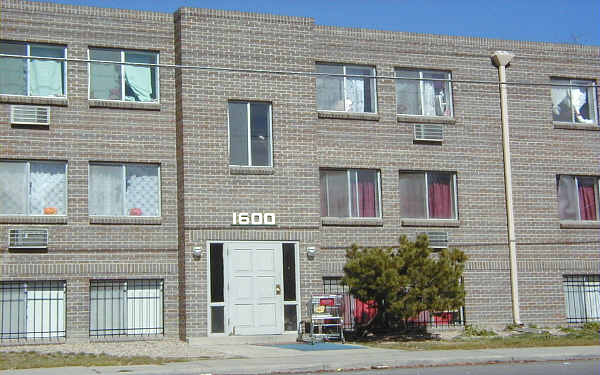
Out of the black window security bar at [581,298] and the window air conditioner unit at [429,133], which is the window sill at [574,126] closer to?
the window air conditioner unit at [429,133]

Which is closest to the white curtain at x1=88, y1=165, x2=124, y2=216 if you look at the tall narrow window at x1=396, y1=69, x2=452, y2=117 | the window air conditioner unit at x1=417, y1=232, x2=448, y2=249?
the tall narrow window at x1=396, y1=69, x2=452, y2=117

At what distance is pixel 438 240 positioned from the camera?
2364 centimetres

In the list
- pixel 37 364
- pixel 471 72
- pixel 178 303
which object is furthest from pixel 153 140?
pixel 471 72

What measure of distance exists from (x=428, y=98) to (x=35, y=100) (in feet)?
34.2

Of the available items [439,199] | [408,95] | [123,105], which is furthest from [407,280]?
[123,105]

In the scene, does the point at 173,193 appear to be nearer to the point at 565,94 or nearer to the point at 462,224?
the point at 462,224

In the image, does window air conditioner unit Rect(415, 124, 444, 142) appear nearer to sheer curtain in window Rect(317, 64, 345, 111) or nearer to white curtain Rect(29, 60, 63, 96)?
sheer curtain in window Rect(317, 64, 345, 111)

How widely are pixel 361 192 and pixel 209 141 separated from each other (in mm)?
4443

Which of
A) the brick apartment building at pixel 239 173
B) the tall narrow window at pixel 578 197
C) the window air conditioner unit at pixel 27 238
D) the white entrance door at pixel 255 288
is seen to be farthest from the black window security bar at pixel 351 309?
the window air conditioner unit at pixel 27 238

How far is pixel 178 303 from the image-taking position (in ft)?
70.7

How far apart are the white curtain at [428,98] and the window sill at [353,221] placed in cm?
344

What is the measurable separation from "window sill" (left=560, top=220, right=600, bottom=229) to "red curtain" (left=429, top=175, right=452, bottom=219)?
11.2 ft

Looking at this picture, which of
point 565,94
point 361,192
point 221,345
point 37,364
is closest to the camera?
point 37,364

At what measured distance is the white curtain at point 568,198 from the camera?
25125mm
